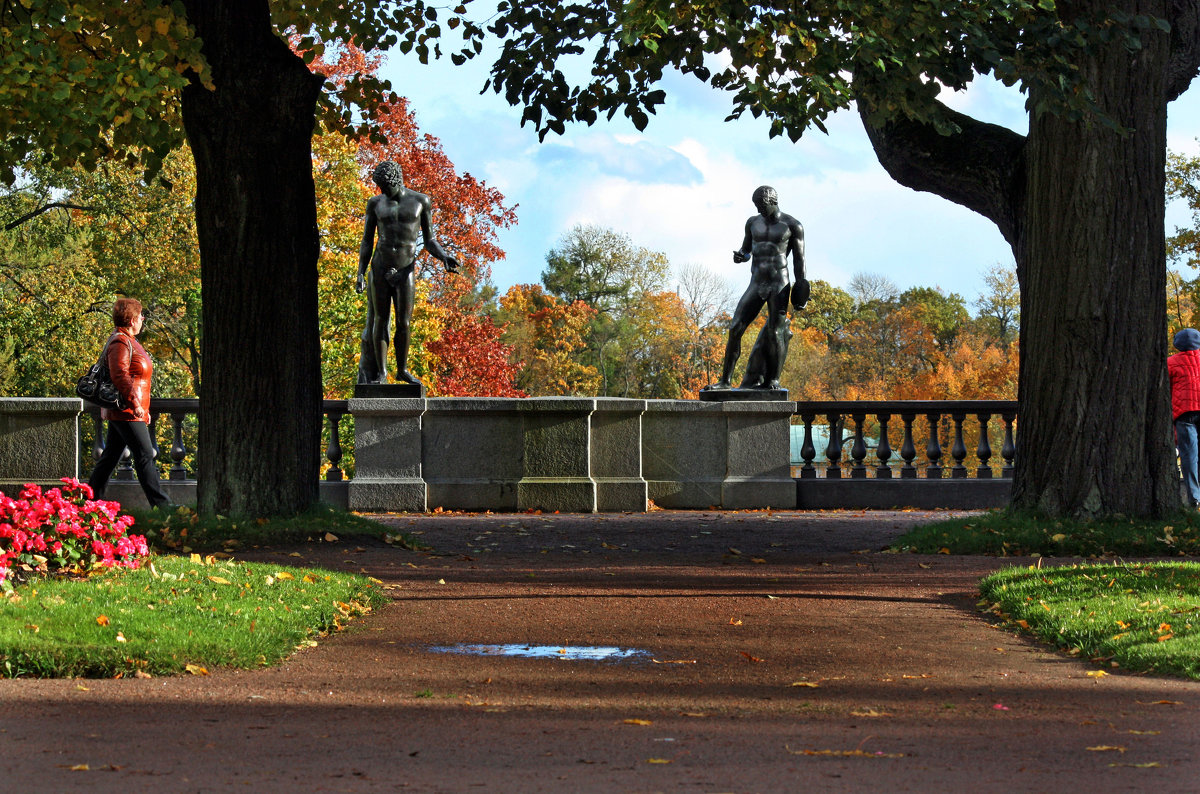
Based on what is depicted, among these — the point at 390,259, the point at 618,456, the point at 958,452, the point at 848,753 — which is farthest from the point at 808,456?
the point at 848,753

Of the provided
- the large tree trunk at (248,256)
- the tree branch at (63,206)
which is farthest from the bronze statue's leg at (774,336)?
the tree branch at (63,206)

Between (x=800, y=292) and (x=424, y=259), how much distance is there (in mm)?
22494

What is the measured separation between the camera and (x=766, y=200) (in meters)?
15.8

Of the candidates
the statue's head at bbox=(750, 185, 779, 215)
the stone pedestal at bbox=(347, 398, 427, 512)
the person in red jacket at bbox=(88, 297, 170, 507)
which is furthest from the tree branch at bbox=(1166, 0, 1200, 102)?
the person in red jacket at bbox=(88, 297, 170, 507)

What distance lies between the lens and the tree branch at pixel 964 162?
11719 millimetres

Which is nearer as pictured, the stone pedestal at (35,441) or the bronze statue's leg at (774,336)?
the stone pedestal at (35,441)

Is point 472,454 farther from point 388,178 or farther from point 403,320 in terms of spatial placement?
point 388,178

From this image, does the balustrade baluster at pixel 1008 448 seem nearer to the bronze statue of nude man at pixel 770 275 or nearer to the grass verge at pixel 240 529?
the bronze statue of nude man at pixel 770 275

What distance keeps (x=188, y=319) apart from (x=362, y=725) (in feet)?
92.3

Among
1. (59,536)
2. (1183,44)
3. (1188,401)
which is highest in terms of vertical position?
(1183,44)

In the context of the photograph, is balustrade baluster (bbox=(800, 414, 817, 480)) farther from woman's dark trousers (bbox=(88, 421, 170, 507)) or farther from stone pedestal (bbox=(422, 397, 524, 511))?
woman's dark trousers (bbox=(88, 421, 170, 507))

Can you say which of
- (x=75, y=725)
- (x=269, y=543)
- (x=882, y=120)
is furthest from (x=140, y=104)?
(x=75, y=725)

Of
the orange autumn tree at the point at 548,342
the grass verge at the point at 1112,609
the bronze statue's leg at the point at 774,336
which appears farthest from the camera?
the orange autumn tree at the point at 548,342

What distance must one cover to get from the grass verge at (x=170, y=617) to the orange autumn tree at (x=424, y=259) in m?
21.3
